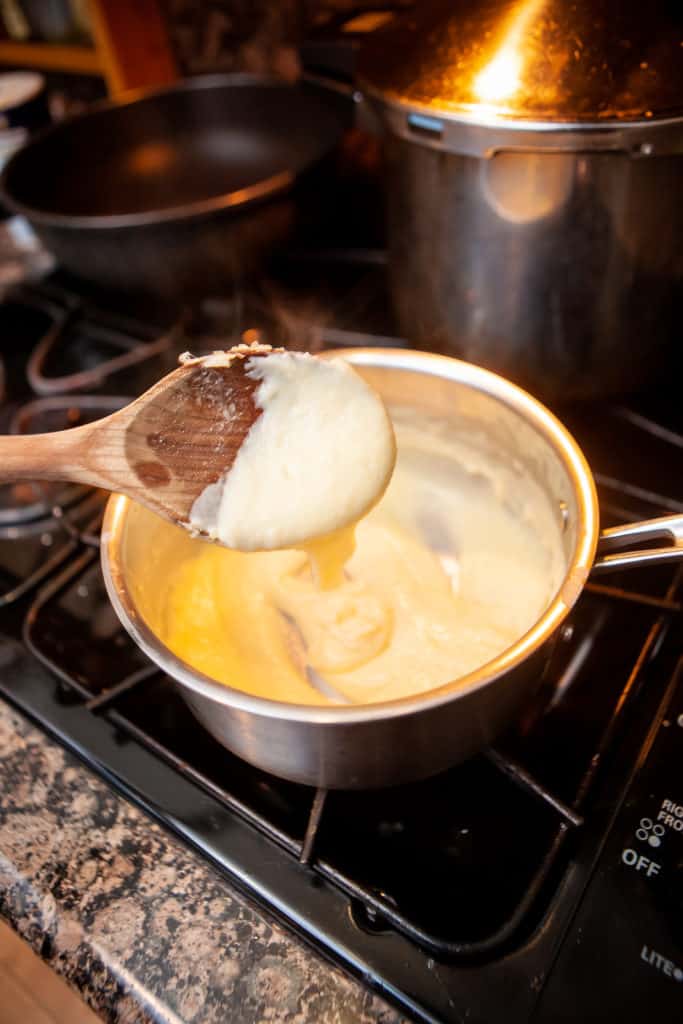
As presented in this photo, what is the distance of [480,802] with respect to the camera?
22.0 inches

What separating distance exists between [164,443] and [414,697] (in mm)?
231

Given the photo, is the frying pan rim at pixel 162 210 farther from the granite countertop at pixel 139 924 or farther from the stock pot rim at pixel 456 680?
the granite countertop at pixel 139 924

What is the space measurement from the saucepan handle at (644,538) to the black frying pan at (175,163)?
1.80 ft

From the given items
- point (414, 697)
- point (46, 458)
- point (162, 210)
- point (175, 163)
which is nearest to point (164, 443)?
point (46, 458)

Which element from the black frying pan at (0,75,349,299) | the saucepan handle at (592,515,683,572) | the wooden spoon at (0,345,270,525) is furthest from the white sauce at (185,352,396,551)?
the black frying pan at (0,75,349,299)

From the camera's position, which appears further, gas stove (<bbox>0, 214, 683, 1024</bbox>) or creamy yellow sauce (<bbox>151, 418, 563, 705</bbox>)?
creamy yellow sauce (<bbox>151, 418, 563, 705</bbox>)

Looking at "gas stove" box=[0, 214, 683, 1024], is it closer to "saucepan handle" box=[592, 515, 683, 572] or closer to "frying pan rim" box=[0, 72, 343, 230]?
"saucepan handle" box=[592, 515, 683, 572]

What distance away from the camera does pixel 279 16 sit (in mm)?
1146

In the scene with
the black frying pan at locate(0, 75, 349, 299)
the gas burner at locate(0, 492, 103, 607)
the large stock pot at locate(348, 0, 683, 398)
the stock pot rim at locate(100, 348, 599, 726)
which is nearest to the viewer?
the stock pot rim at locate(100, 348, 599, 726)

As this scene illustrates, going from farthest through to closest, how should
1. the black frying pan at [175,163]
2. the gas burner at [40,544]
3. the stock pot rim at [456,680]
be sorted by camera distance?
the black frying pan at [175,163] < the gas burner at [40,544] < the stock pot rim at [456,680]

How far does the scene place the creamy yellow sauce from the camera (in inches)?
24.7

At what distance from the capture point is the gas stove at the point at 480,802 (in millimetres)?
465

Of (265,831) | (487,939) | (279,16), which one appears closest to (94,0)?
(279,16)

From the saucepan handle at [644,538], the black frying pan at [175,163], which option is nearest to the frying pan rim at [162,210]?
the black frying pan at [175,163]
